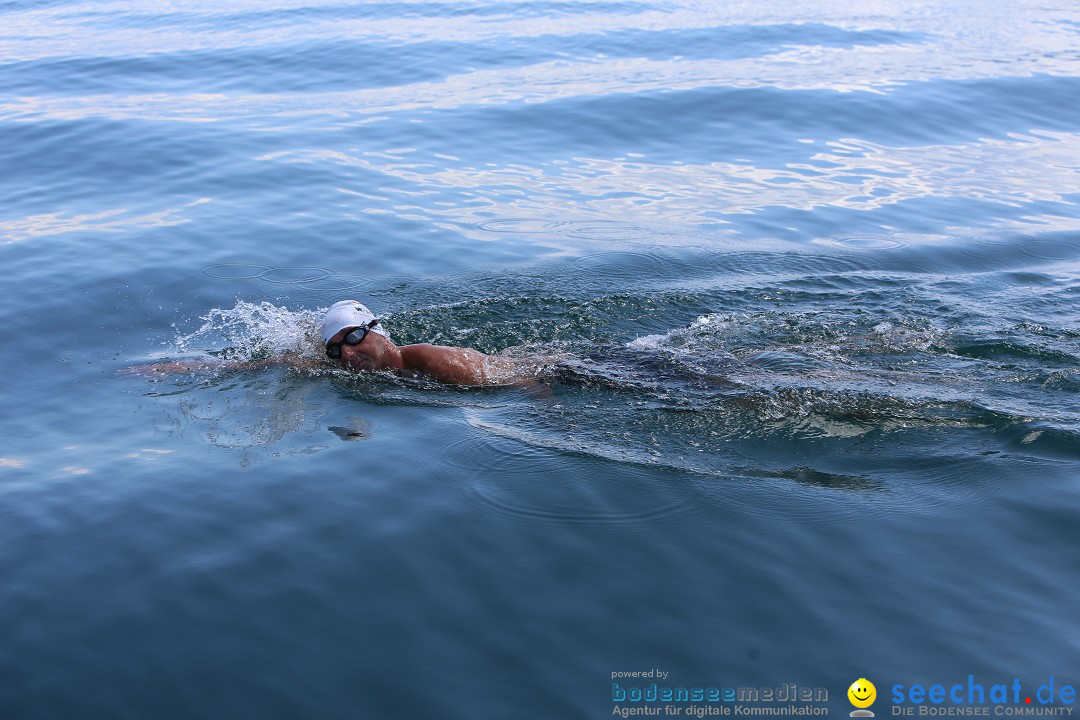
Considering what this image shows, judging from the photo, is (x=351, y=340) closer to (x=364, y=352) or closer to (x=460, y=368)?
(x=364, y=352)

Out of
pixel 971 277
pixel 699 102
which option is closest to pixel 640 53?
pixel 699 102

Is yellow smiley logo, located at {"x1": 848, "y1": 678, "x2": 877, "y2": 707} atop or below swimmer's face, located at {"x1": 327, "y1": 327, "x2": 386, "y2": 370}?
below

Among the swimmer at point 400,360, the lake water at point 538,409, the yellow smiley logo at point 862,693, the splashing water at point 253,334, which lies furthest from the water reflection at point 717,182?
the yellow smiley logo at point 862,693

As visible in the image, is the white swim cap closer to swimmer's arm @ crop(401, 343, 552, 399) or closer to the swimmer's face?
the swimmer's face

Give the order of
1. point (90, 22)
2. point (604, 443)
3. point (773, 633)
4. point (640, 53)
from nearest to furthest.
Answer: point (773, 633) < point (604, 443) < point (640, 53) < point (90, 22)

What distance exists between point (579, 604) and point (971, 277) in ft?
23.9

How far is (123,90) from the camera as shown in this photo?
18.9 meters

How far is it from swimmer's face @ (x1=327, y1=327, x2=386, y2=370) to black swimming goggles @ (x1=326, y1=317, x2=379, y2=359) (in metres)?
0.02

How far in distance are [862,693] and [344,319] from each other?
5.03 meters

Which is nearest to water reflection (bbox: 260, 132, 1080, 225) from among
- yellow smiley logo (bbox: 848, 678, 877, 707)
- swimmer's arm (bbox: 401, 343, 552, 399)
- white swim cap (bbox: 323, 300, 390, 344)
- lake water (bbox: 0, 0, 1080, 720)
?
lake water (bbox: 0, 0, 1080, 720)

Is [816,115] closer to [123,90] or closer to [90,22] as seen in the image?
[123,90]

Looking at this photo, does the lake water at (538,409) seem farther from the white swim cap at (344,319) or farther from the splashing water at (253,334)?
the white swim cap at (344,319)

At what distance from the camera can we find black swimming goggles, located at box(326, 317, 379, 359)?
7777mm

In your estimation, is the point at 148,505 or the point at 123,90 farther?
the point at 123,90
